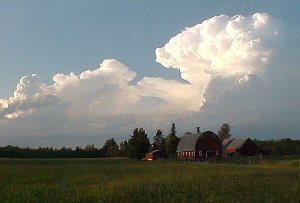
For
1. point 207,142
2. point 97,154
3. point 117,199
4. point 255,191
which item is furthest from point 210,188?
point 97,154

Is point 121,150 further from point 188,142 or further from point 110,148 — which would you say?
point 188,142

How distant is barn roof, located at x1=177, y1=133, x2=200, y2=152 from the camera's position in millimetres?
122312

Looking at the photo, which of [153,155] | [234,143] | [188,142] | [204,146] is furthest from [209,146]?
[153,155]

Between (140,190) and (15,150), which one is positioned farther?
(15,150)

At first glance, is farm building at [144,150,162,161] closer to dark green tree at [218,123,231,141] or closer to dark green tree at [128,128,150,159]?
dark green tree at [128,128,150,159]

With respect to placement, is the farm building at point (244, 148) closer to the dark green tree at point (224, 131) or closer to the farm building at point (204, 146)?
the farm building at point (204, 146)

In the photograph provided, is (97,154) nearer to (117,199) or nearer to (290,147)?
(290,147)

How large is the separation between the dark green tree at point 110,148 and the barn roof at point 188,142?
44.4 meters

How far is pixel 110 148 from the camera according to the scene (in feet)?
590

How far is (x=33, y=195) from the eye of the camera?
21656mm

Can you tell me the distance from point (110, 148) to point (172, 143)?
42.5 meters

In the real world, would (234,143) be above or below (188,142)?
above

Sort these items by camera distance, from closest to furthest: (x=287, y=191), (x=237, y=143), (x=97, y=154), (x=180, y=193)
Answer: (x=180, y=193) < (x=287, y=191) < (x=237, y=143) < (x=97, y=154)

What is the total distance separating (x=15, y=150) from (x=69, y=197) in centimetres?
Answer: 13464
